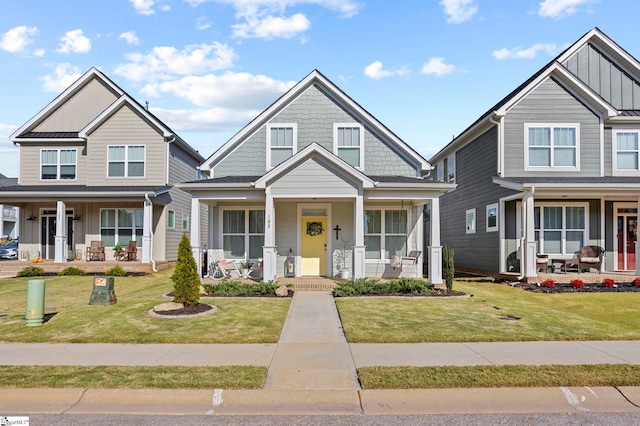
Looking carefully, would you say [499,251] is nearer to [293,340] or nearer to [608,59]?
[608,59]

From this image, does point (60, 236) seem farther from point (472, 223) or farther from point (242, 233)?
point (472, 223)

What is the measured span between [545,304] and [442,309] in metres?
3.81

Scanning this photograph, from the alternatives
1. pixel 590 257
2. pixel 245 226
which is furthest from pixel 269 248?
pixel 590 257

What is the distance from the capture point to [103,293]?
12.5 metres

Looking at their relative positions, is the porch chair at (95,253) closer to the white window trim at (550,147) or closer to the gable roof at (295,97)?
the gable roof at (295,97)

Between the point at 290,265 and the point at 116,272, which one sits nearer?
the point at 290,265

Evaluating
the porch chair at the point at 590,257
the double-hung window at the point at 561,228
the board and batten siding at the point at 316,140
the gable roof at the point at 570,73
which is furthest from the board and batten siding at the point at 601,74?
the board and batten siding at the point at 316,140

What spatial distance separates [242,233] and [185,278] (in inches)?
294

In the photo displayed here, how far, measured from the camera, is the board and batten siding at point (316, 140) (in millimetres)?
17953

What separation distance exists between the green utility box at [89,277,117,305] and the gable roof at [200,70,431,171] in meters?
6.62

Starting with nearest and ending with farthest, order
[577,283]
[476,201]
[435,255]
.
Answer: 1. [435,255]
2. [577,283]
3. [476,201]

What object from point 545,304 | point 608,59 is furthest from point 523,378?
point 608,59

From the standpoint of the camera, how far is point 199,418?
5.09 metres

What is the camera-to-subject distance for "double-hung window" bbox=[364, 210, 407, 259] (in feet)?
59.0
